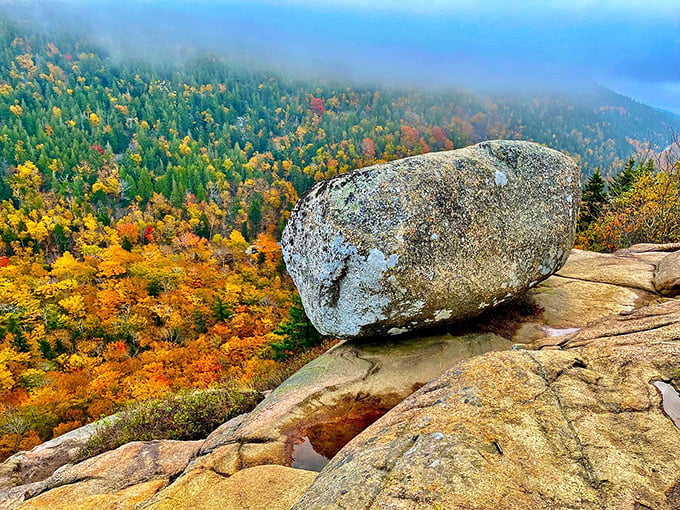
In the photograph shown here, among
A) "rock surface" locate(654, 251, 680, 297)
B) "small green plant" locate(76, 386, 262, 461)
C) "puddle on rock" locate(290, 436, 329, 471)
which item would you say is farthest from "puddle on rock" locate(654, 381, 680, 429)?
"small green plant" locate(76, 386, 262, 461)

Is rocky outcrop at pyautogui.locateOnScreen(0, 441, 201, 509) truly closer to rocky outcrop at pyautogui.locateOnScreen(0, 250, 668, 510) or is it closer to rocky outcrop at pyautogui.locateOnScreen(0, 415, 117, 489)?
rocky outcrop at pyautogui.locateOnScreen(0, 250, 668, 510)

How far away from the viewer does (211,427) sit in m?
9.80

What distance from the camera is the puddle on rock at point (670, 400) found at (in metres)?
4.77

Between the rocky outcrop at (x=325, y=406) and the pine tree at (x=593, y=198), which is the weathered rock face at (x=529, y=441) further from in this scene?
the pine tree at (x=593, y=198)

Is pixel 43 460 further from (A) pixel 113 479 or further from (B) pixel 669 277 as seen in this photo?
(B) pixel 669 277

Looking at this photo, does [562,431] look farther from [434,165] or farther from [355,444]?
[434,165]

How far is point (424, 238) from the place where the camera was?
9453 millimetres

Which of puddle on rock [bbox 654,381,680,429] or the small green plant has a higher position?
puddle on rock [bbox 654,381,680,429]

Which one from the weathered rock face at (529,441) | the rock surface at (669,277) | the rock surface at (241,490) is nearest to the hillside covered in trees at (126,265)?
the rock surface at (241,490)

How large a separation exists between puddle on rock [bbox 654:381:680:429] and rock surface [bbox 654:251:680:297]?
8.22 metres

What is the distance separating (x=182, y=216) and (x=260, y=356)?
271ft

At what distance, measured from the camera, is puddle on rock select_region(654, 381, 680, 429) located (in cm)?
477

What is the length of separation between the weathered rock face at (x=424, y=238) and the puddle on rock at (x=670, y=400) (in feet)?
15.9

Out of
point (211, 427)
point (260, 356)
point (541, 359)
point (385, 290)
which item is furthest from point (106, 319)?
point (541, 359)
